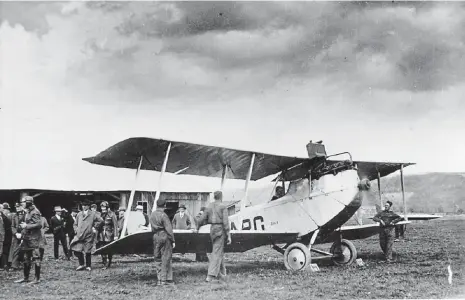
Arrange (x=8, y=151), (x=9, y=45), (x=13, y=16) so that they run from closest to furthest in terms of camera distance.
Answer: (x=13, y=16) < (x=9, y=45) < (x=8, y=151)

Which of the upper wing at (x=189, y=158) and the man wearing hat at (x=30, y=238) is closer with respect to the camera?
the man wearing hat at (x=30, y=238)

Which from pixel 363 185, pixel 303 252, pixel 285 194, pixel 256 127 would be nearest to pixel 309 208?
pixel 285 194

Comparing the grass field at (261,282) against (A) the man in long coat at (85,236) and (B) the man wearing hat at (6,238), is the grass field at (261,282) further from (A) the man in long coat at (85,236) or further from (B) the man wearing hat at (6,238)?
(B) the man wearing hat at (6,238)

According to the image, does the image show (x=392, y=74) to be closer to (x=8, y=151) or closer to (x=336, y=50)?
(x=336, y=50)

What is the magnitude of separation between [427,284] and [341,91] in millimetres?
8218

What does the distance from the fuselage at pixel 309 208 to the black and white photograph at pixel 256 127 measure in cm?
3

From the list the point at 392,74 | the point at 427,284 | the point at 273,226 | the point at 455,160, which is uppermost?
the point at 392,74

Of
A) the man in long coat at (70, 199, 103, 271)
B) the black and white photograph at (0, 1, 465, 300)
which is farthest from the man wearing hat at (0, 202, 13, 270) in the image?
the man in long coat at (70, 199, 103, 271)

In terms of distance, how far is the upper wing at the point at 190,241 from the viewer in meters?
9.08

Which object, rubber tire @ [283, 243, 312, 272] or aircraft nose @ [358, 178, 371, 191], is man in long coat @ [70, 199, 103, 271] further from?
aircraft nose @ [358, 178, 371, 191]

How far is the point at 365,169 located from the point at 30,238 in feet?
29.5

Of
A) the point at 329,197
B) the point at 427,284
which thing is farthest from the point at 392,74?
the point at 427,284

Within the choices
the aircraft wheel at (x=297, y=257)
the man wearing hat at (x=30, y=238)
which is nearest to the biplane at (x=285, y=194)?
the aircraft wheel at (x=297, y=257)

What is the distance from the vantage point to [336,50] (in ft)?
44.1
